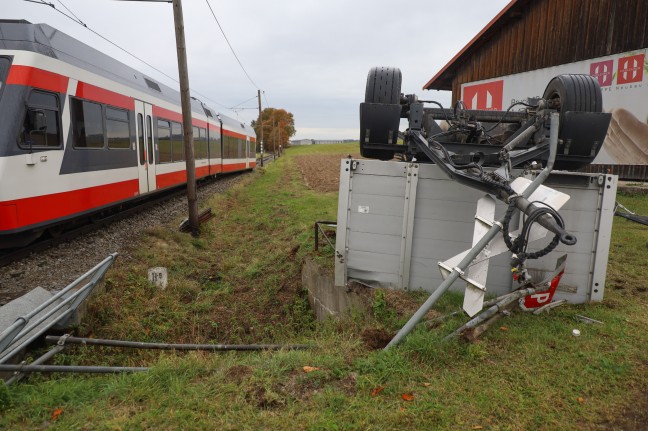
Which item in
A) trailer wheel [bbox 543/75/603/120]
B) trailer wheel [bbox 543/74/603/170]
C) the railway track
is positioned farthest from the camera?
the railway track

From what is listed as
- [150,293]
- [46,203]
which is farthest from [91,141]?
[150,293]

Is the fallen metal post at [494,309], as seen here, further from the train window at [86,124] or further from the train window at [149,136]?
the train window at [149,136]

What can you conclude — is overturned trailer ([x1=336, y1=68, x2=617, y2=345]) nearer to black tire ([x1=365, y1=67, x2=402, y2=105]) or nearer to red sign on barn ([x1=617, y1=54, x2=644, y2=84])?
black tire ([x1=365, y1=67, x2=402, y2=105])

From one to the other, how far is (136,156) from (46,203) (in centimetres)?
391

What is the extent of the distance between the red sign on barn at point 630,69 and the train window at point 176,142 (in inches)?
543

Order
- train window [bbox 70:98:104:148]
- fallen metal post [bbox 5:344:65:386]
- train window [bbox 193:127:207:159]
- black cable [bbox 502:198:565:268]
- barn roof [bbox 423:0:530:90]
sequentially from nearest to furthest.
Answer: black cable [bbox 502:198:565:268] < fallen metal post [bbox 5:344:65:386] < train window [bbox 70:98:104:148] < barn roof [bbox 423:0:530:90] < train window [bbox 193:127:207:159]

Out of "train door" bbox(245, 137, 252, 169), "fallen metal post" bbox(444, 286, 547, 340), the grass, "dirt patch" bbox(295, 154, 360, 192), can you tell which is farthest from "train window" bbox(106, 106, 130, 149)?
"train door" bbox(245, 137, 252, 169)

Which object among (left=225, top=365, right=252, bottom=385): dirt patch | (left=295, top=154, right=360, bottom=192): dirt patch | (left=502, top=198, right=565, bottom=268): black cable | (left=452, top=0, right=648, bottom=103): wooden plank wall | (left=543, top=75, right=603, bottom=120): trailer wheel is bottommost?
(left=225, top=365, right=252, bottom=385): dirt patch

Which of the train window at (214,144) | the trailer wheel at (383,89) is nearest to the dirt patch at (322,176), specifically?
the train window at (214,144)

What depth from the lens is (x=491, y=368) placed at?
3.34 m

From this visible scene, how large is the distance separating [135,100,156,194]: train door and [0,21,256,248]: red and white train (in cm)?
3

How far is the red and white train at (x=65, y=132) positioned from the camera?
602cm

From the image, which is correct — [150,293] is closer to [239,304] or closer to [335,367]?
[239,304]

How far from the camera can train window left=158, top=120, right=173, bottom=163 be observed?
1212 centimetres
